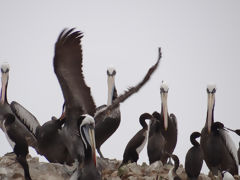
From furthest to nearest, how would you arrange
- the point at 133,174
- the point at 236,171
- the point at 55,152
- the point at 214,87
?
the point at 214,87
the point at 236,171
the point at 55,152
the point at 133,174

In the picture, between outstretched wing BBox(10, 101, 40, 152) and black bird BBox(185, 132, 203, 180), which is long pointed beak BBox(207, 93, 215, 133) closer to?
black bird BBox(185, 132, 203, 180)

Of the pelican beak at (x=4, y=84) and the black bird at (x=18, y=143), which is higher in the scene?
the pelican beak at (x=4, y=84)

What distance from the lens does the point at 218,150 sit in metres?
12.6

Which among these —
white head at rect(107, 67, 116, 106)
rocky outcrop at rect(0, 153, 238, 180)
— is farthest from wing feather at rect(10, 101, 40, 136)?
rocky outcrop at rect(0, 153, 238, 180)

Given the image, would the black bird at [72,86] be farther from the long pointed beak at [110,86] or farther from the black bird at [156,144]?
the long pointed beak at [110,86]

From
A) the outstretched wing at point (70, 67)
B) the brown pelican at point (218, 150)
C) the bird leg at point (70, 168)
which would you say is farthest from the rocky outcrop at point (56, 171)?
the brown pelican at point (218, 150)

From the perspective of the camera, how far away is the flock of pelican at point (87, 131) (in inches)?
389

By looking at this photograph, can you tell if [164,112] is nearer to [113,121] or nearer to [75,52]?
[113,121]

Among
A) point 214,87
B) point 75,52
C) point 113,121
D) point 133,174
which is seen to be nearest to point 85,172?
point 133,174

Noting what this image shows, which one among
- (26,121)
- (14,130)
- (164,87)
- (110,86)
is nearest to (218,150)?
(164,87)

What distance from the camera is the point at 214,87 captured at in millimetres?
13695

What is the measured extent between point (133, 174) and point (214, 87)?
150 inches

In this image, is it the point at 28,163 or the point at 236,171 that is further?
the point at 236,171

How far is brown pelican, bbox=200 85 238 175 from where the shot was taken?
12570 mm
